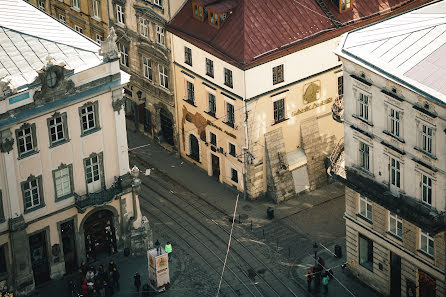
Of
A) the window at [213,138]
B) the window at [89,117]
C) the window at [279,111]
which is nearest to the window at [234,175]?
the window at [213,138]

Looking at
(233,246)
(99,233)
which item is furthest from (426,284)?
(99,233)

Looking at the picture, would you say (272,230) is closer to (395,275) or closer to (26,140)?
(395,275)

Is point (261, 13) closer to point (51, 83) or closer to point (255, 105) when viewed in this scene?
point (255, 105)

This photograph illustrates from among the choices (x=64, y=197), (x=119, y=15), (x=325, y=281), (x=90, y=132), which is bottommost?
(x=325, y=281)

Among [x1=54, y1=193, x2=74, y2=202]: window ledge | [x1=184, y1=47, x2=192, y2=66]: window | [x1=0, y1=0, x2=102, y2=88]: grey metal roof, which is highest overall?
[x1=0, y1=0, x2=102, y2=88]: grey metal roof

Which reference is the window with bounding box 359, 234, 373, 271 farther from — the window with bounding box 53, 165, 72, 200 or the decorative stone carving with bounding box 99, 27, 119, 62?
the decorative stone carving with bounding box 99, 27, 119, 62

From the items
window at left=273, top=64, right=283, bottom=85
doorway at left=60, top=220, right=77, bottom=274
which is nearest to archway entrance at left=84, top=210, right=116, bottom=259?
doorway at left=60, top=220, right=77, bottom=274
